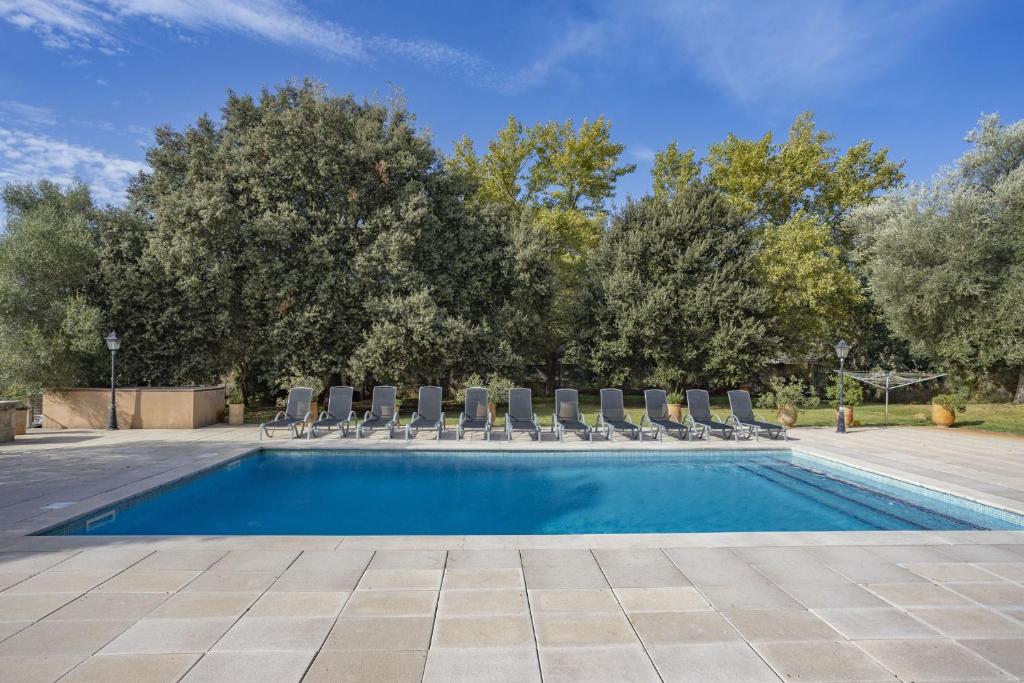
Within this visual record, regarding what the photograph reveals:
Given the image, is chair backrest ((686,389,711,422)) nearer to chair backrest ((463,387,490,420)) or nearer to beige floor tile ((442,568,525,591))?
chair backrest ((463,387,490,420))

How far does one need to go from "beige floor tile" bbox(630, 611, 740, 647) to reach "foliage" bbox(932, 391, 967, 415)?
1589cm

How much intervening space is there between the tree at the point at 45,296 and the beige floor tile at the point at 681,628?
50.5ft

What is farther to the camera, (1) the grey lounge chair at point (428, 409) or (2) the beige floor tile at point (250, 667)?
(1) the grey lounge chair at point (428, 409)

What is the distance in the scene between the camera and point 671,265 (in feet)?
67.7

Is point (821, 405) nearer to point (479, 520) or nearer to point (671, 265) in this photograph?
point (671, 265)

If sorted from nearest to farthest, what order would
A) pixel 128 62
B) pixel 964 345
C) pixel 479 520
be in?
pixel 479 520 < pixel 128 62 < pixel 964 345

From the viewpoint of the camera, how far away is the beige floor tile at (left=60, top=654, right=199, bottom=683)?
8.61 feet

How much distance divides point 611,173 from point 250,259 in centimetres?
1770

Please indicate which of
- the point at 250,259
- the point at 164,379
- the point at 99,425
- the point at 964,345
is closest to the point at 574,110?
the point at 250,259

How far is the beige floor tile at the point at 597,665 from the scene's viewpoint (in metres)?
2.69

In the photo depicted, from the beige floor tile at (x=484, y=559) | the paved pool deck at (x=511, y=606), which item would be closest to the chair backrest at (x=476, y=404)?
the paved pool deck at (x=511, y=606)

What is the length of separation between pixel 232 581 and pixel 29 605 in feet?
3.98

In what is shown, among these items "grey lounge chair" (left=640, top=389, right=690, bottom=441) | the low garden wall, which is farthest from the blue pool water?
the low garden wall

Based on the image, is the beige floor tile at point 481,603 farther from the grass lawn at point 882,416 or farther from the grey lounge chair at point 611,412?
the grass lawn at point 882,416
